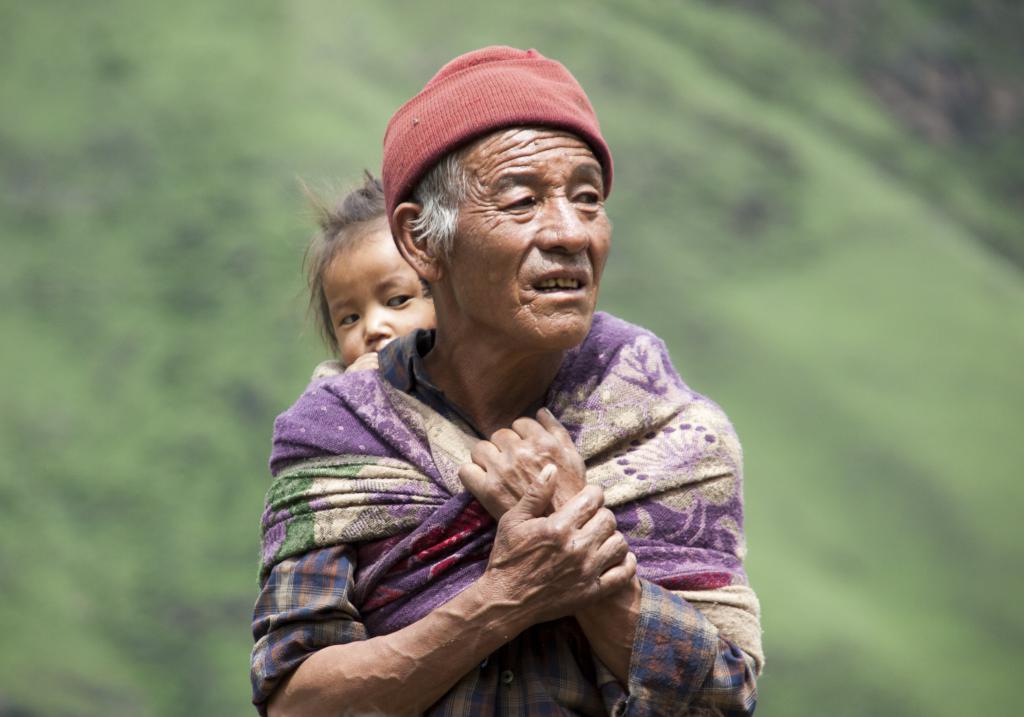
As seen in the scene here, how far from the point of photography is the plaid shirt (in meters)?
2.39

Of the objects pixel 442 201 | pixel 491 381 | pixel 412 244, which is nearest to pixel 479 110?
pixel 442 201

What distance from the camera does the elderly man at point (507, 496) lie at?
239 cm

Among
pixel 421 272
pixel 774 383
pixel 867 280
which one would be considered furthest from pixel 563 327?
pixel 867 280

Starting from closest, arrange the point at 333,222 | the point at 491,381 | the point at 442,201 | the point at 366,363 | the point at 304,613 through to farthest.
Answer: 1. the point at 304,613
2. the point at 442,201
3. the point at 491,381
4. the point at 366,363
5. the point at 333,222

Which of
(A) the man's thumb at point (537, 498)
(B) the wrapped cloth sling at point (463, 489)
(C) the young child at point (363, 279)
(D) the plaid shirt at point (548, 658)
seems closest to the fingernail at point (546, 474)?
(A) the man's thumb at point (537, 498)

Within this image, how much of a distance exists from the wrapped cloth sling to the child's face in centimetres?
47

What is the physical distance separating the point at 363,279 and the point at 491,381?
2.15 ft

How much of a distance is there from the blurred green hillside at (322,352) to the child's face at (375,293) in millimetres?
7975

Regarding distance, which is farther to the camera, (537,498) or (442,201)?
(442,201)

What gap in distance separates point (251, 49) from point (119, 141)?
1.58 meters

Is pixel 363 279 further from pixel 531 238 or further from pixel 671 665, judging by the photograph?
pixel 671 665

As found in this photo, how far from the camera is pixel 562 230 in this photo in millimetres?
2496

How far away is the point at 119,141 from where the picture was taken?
12.3 m

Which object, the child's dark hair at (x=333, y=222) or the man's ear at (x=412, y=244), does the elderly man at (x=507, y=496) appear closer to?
the man's ear at (x=412, y=244)
